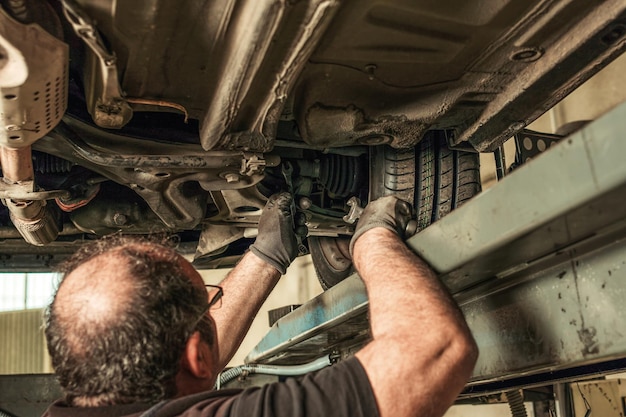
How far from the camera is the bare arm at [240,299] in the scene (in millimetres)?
1848

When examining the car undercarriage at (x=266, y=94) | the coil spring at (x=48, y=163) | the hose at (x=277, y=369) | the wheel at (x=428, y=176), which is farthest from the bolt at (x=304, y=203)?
the coil spring at (x=48, y=163)

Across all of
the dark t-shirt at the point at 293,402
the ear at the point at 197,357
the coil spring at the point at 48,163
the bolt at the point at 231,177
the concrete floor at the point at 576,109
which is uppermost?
the concrete floor at the point at 576,109

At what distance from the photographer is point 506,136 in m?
1.83

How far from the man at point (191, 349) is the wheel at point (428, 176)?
0.71 meters

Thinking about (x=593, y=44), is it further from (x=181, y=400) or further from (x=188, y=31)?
(x=181, y=400)

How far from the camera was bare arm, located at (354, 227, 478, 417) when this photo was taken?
1.13m

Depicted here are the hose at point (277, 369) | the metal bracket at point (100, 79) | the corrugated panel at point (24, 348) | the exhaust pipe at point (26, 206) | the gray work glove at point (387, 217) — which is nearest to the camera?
the metal bracket at point (100, 79)

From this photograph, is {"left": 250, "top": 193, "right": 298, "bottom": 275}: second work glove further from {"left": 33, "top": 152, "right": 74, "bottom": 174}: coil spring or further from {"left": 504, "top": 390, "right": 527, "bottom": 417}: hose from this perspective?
{"left": 504, "top": 390, "right": 527, "bottom": 417}: hose

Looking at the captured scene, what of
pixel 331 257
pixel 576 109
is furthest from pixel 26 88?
pixel 576 109

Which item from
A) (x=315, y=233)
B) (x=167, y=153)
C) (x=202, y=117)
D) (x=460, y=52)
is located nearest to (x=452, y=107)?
(x=460, y=52)

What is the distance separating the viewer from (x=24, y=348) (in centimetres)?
928

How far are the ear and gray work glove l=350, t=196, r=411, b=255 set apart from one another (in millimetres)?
442

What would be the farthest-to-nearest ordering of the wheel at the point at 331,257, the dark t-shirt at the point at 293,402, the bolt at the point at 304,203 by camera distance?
1. the wheel at the point at 331,257
2. the bolt at the point at 304,203
3. the dark t-shirt at the point at 293,402

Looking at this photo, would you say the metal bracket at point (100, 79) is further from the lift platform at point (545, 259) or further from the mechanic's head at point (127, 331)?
the lift platform at point (545, 259)
